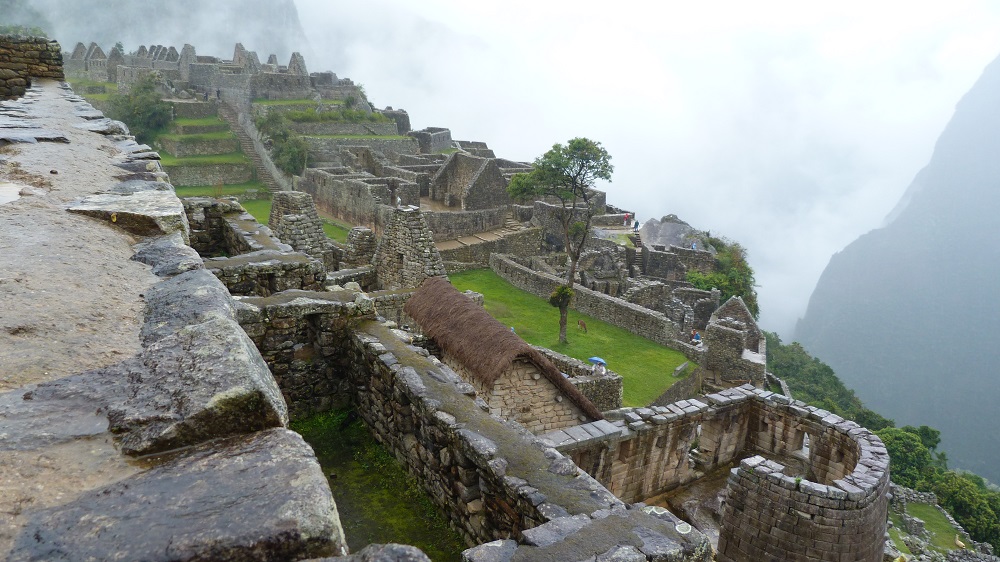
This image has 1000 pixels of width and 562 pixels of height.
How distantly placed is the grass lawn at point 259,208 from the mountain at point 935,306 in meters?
65.0

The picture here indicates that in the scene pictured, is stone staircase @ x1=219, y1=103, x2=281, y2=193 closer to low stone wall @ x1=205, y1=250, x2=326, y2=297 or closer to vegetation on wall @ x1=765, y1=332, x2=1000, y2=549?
low stone wall @ x1=205, y1=250, x2=326, y2=297

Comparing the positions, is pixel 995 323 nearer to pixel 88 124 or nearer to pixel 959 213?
pixel 959 213

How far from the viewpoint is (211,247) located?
29.3ft

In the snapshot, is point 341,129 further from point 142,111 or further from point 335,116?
point 142,111

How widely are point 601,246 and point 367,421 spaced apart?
1006 inches

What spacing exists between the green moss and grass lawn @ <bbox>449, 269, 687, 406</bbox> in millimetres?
11369

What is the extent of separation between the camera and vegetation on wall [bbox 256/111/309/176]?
3244 centimetres

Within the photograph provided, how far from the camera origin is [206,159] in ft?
111

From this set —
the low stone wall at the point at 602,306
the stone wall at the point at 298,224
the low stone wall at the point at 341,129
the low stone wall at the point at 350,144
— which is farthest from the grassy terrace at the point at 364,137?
the stone wall at the point at 298,224

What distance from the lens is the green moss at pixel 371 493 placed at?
4.07m

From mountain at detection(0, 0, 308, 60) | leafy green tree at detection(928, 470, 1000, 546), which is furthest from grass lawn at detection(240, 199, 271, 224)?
mountain at detection(0, 0, 308, 60)

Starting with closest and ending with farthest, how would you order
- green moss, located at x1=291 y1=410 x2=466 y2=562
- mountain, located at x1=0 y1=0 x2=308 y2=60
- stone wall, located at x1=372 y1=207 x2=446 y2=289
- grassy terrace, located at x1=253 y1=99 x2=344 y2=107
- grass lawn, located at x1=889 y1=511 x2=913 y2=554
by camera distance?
green moss, located at x1=291 y1=410 x2=466 y2=562
stone wall, located at x1=372 y1=207 x2=446 y2=289
grass lawn, located at x1=889 y1=511 x2=913 y2=554
grassy terrace, located at x1=253 y1=99 x2=344 y2=107
mountain, located at x1=0 y1=0 x2=308 y2=60

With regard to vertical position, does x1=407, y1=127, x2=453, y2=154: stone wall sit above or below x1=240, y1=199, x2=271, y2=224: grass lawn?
above

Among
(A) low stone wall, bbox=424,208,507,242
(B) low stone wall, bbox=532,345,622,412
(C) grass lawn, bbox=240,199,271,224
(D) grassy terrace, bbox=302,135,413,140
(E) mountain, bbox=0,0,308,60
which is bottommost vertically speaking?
(C) grass lawn, bbox=240,199,271,224
